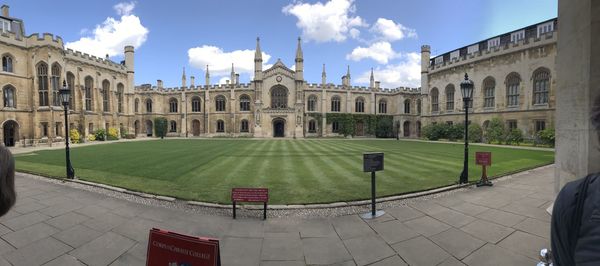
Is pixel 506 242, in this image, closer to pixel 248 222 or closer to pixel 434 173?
pixel 248 222

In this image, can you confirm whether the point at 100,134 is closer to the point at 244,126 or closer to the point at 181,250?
the point at 244,126

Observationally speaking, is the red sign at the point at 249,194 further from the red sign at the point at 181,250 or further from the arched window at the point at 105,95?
the arched window at the point at 105,95

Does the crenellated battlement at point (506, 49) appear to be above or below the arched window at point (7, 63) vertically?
above

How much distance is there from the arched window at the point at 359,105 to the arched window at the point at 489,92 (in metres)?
18.9

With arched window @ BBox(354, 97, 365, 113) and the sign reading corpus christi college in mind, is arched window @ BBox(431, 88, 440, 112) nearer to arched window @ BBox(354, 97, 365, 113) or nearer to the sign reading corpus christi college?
arched window @ BBox(354, 97, 365, 113)

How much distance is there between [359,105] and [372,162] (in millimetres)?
43041

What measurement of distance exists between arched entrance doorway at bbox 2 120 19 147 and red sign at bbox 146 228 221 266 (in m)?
35.2

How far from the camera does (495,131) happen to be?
28.8 metres

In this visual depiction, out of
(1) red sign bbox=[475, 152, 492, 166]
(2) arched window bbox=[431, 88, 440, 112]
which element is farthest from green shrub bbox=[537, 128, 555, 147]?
(1) red sign bbox=[475, 152, 492, 166]

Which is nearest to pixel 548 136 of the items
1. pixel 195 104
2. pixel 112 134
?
pixel 195 104

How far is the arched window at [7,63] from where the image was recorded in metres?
25.6

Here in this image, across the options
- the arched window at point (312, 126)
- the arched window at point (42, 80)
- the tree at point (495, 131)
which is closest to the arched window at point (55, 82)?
the arched window at point (42, 80)

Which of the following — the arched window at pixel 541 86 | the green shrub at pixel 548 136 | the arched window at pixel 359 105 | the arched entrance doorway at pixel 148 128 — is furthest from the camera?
the arched entrance doorway at pixel 148 128

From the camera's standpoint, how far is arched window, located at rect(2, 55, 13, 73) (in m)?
25.6
